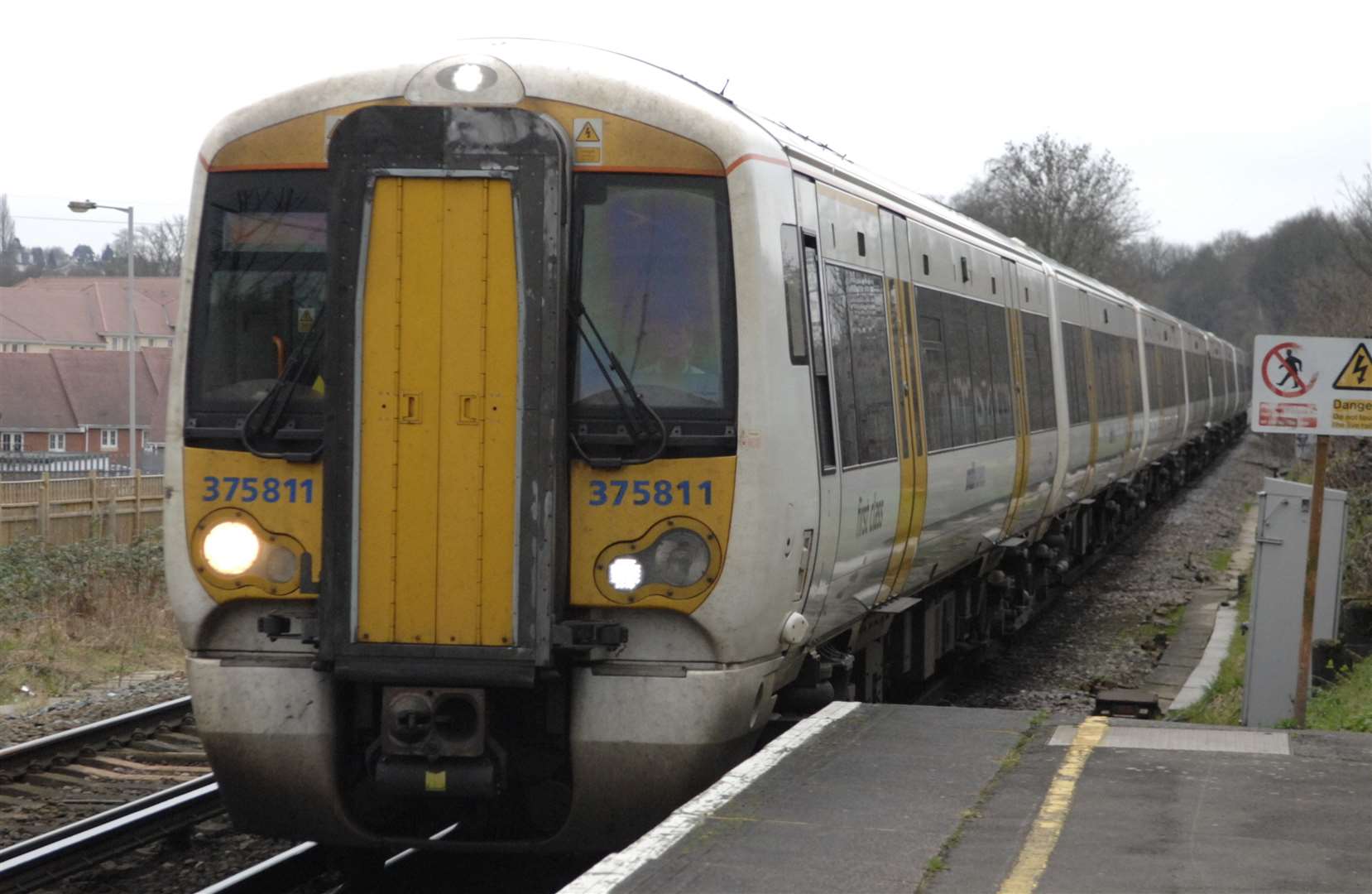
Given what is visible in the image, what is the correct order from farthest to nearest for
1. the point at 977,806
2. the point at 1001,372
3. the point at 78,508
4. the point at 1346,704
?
the point at 78,508
the point at 1001,372
the point at 1346,704
the point at 977,806

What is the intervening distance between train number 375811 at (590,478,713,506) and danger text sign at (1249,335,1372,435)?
394cm

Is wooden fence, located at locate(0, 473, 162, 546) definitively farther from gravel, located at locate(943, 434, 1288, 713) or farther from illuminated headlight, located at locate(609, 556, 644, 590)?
illuminated headlight, located at locate(609, 556, 644, 590)

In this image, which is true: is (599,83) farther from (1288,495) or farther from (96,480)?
(96,480)

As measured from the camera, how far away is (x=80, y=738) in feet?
31.8

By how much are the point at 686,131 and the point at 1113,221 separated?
72.3 meters

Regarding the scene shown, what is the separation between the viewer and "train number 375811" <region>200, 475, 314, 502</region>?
5.98m

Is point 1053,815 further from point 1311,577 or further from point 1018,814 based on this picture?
point 1311,577

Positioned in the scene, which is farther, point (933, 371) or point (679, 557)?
point (933, 371)

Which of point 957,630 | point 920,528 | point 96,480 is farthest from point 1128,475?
point 96,480

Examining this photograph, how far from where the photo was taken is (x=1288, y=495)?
1053 cm

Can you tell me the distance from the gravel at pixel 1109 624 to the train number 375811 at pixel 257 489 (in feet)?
22.6

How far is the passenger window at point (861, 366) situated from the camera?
716 cm

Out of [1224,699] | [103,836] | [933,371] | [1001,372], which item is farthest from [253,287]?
[1224,699]

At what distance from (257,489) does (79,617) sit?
13.9m
